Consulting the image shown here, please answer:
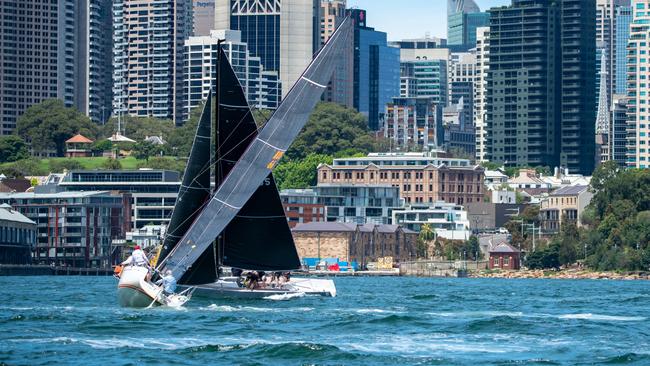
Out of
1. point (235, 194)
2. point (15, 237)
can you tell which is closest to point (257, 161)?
point (235, 194)

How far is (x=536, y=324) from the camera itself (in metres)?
69.6

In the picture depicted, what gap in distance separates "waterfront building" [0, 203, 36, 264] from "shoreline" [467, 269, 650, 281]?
41259mm

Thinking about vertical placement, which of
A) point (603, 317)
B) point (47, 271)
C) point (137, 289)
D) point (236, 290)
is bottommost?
point (47, 271)

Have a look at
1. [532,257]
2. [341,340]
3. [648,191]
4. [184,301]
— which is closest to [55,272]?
[532,257]

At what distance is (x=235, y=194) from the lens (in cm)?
7906

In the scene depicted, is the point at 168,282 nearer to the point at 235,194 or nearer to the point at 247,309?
the point at 247,309

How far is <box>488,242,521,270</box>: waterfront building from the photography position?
19312 cm

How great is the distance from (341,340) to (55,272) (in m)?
118

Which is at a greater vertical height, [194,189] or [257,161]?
[257,161]

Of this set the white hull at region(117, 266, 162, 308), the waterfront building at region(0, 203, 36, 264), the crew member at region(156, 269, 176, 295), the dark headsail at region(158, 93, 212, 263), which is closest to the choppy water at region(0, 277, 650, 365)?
the white hull at region(117, 266, 162, 308)

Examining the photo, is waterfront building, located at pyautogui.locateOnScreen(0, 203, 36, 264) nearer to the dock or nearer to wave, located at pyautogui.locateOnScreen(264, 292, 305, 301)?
the dock

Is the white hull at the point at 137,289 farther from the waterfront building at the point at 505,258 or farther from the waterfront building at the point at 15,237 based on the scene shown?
the waterfront building at the point at 505,258

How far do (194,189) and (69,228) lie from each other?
111m

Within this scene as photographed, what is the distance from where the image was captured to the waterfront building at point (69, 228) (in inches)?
A: 7431
